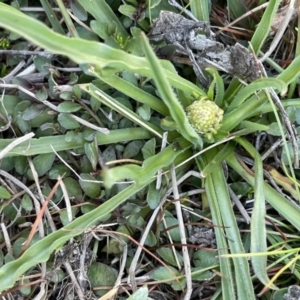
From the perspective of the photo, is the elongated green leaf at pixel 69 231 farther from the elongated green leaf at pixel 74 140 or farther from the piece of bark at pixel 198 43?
the piece of bark at pixel 198 43

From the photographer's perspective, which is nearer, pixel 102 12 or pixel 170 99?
pixel 170 99

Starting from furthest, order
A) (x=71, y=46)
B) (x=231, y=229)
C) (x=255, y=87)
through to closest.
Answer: (x=231, y=229), (x=255, y=87), (x=71, y=46)

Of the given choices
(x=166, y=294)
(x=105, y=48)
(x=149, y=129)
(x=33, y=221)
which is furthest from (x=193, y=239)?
(x=105, y=48)

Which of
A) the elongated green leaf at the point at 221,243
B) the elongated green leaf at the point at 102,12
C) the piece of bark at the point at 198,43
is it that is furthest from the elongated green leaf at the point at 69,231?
the elongated green leaf at the point at 102,12

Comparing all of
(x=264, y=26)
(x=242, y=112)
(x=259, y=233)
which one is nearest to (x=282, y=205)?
(x=259, y=233)

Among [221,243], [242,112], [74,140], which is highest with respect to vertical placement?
[242,112]

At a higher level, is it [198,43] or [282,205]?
[198,43]

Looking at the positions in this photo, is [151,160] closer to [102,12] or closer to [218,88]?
[218,88]

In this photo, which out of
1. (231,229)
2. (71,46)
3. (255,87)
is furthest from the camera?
(231,229)
